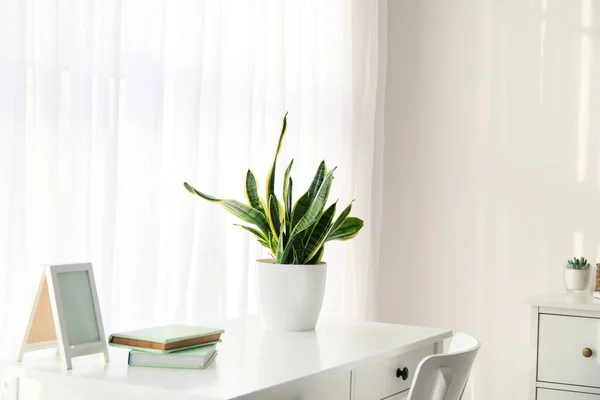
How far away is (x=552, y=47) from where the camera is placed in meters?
3.26

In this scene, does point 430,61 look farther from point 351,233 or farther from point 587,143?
point 351,233

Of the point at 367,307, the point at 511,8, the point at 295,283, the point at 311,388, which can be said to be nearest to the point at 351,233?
the point at 295,283

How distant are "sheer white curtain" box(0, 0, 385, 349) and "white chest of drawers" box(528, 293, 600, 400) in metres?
0.82

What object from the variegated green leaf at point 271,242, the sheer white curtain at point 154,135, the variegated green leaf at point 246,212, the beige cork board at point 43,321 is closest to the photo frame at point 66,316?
the beige cork board at point 43,321

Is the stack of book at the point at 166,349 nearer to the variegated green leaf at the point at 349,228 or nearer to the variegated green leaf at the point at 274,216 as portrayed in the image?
the variegated green leaf at the point at 274,216

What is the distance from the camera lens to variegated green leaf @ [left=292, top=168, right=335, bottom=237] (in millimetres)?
1992

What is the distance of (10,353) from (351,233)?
2.86ft

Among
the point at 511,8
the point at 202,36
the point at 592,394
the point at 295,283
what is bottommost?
the point at 592,394

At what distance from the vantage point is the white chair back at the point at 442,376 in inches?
60.1

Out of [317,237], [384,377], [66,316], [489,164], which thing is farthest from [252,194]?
[489,164]

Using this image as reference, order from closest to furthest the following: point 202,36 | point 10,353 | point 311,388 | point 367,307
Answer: point 311,388 → point 10,353 → point 202,36 → point 367,307

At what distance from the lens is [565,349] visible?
2.68 meters

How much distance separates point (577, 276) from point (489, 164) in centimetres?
62

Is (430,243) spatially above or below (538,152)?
below
